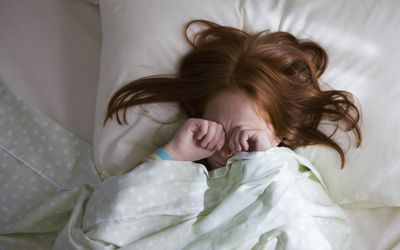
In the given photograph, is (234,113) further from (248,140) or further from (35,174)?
(35,174)

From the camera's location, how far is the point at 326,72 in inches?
40.9

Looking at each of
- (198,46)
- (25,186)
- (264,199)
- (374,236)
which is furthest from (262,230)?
(25,186)

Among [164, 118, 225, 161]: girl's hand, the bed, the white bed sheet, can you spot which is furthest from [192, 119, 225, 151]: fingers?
the white bed sheet

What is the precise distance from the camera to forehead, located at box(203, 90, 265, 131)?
3.13ft

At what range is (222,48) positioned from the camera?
1022 mm

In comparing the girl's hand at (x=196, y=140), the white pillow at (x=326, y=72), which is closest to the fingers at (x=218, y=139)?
the girl's hand at (x=196, y=140)

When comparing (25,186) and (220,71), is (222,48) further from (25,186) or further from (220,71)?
(25,186)

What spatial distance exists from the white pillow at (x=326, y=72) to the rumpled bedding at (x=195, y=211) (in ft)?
0.25

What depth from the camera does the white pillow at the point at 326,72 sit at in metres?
1.00

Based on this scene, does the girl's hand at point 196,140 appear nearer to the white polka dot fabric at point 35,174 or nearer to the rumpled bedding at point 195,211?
the rumpled bedding at point 195,211

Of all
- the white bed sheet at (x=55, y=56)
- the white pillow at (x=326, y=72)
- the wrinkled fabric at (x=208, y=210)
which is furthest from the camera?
the white bed sheet at (x=55, y=56)

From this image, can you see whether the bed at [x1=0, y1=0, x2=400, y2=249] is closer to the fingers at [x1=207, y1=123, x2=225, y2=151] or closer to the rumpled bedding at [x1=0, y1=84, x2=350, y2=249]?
the rumpled bedding at [x1=0, y1=84, x2=350, y2=249]

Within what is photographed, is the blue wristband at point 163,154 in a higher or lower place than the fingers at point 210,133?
lower

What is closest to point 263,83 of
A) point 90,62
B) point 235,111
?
point 235,111
